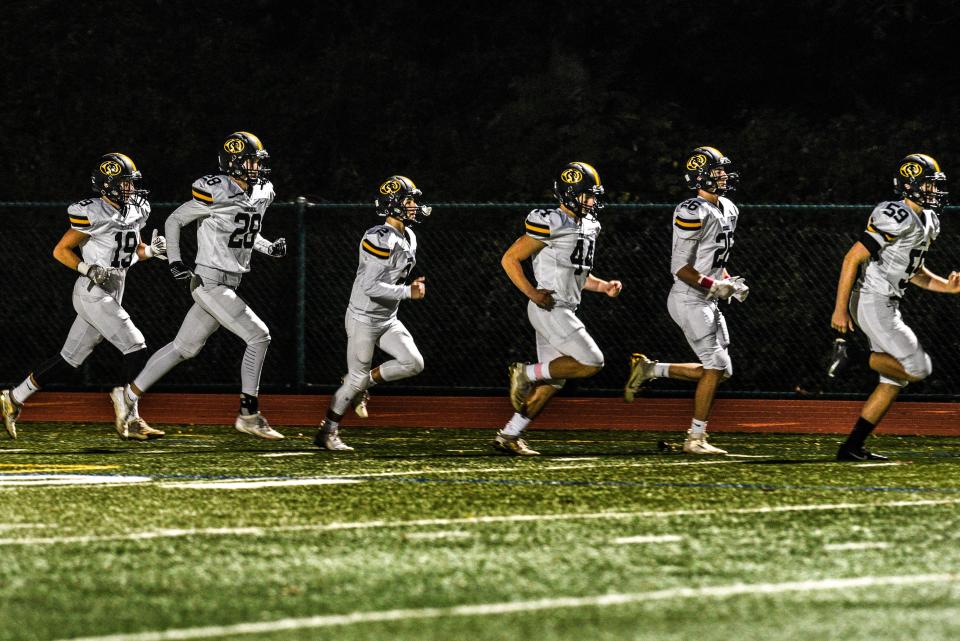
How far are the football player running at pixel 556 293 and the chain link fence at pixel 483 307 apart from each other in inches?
157

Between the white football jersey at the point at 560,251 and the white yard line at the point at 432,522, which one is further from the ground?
the white football jersey at the point at 560,251

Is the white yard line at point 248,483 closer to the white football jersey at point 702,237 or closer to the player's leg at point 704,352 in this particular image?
the player's leg at point 704,352

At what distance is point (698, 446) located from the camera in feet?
36.8

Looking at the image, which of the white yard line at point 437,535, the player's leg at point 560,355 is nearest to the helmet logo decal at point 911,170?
the player's leg at point 560,355

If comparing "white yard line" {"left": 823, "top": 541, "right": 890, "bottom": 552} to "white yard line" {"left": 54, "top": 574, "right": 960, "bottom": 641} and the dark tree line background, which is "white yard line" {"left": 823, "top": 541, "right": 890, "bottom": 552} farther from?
the dark tree line background

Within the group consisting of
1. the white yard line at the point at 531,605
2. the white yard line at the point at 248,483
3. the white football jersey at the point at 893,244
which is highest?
the white football jersey at the point at 893,244

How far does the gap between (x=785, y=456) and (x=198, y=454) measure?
12.3 ft

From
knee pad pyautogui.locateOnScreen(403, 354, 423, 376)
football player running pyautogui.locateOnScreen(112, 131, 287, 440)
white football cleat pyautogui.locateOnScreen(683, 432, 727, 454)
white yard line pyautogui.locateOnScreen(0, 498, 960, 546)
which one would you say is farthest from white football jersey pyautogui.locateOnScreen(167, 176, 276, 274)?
white yard line pyautogui.locateOnScreen(0, 498, 960, 546)

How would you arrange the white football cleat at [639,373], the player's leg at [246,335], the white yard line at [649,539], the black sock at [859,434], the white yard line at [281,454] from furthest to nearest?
the player's leg at [246,335], the white football cleat at [639,373], the white yard line at [281,454], the black sock at [859,434], the white yard line at [649,539]

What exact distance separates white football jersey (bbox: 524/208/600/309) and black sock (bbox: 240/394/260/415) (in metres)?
2.35

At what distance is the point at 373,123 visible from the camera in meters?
24.3

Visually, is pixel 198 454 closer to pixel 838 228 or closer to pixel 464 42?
pixel 838 228

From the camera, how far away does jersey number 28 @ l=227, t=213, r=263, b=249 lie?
12.3 m

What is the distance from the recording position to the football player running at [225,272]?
12.2 meters
